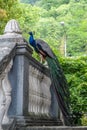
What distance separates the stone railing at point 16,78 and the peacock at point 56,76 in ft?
1.76

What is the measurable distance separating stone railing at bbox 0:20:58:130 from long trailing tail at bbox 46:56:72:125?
52cm

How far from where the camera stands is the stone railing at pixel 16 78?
457 cm

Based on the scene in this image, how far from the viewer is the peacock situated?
604 centimetres

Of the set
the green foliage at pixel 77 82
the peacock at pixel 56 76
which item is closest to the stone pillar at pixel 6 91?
the peacock at pixel 56 76

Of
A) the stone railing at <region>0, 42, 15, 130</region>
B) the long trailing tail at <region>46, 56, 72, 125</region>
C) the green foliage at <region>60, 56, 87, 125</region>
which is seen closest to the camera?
the stone railing at <region>0, 42, 15, 130</region>

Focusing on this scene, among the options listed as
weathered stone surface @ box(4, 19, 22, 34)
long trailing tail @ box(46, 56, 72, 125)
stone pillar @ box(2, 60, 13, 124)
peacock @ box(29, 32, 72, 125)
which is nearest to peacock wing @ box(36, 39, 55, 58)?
peacock @ box(29, 32, 72, 125)

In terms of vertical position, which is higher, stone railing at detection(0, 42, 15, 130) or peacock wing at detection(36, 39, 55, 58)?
peacock wing at detection(36, 39, 55, 58)

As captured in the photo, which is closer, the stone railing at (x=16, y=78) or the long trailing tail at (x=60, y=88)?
the stone railing at (x=16, y=78)

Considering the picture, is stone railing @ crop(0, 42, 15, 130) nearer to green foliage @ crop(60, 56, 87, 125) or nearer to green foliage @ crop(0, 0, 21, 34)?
green foliage @ crop(60, 56, 87, 125)

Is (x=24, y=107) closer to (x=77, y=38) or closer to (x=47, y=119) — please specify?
(x=47, y=119)

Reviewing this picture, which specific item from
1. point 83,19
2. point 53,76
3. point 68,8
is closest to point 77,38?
point 83,19

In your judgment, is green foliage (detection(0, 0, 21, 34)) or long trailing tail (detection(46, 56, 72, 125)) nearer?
long trailing tail (detection(46, 56, 72, 125))

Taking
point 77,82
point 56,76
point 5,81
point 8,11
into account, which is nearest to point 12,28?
point 5,81

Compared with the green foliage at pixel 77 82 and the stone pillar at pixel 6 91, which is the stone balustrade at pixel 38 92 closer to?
the stone pillar at pixel 6 91
